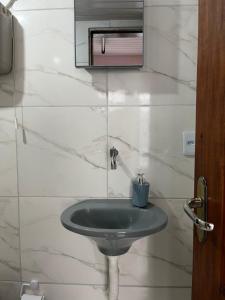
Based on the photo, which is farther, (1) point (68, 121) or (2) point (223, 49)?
(1) point (68, 121)

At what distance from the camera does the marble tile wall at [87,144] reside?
147 centimetres

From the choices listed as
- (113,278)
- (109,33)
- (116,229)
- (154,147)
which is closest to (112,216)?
(116,229)

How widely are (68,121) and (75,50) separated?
34cm

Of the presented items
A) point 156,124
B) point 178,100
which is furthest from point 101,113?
point 178,100

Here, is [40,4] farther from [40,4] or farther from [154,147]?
[154,147]

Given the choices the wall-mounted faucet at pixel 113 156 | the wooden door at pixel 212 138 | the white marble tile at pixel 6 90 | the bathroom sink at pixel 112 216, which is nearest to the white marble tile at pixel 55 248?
the bathroom sink at pixel 112 216

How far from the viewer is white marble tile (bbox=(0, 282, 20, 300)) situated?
163cm

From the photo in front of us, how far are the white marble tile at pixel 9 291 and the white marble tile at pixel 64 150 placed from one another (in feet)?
1.78

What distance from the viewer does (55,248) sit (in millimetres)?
1577

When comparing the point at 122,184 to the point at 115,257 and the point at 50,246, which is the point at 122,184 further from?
the point at 50,246

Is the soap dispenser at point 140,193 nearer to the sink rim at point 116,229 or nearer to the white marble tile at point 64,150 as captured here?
the sink rim at point 116,229

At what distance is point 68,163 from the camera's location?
153cm

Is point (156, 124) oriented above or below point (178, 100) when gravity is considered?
below

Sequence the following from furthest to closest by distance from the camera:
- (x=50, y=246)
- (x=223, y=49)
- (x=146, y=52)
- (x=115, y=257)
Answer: (x=50, y=246) → (x=146, y=52) → (x=115, y=257) → (x=223, y=49)
